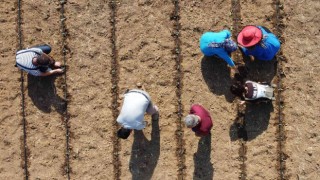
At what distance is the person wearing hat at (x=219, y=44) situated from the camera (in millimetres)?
6591

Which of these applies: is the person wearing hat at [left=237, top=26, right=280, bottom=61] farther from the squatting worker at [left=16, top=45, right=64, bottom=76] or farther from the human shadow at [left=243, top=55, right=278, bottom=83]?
the squatting worker at [left=16, top=45, right=64, bottom=76]

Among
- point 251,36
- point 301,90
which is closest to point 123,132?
point 251,36

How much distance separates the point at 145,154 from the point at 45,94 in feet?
6.56

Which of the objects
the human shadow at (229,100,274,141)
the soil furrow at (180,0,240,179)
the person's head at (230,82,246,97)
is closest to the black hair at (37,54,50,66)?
the soil furrow at (180,0,240,179)

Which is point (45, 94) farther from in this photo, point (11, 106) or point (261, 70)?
point (261, 70)

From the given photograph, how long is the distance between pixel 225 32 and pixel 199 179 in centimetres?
249

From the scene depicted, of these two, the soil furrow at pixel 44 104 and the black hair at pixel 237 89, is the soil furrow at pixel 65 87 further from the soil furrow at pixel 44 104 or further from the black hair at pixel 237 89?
the black hair at pixel 237 89

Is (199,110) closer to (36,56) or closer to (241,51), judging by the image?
(241,51)

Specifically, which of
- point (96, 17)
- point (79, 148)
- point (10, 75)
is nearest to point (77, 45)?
point (96, 17)

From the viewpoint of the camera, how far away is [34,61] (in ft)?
22.2

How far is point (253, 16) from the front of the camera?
730 cm

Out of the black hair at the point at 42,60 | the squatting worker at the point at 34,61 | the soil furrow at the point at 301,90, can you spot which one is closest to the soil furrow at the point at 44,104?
the squatting worker at the point at 34,61

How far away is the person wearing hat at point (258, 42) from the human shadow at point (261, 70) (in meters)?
0.18

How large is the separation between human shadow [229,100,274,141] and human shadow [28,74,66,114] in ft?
9.74
